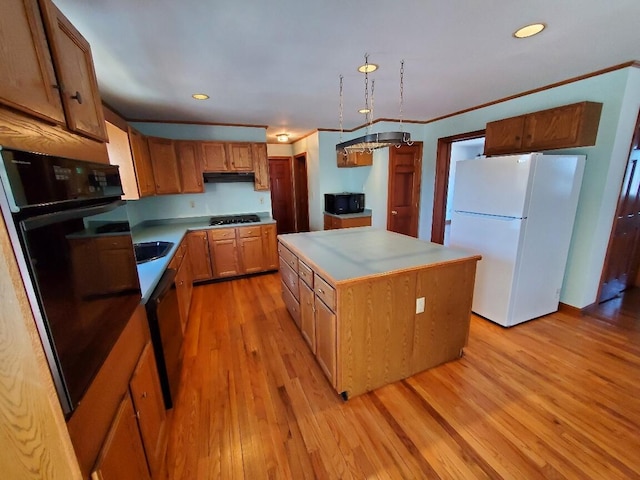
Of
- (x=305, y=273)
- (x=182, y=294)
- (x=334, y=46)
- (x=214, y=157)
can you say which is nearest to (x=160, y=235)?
(x=182, y=294)

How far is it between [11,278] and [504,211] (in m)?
3.00

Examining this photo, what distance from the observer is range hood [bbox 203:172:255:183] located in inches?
155

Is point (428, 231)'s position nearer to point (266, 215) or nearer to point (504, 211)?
point (504, 211)

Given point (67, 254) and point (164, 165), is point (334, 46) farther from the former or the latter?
point (164, 165)

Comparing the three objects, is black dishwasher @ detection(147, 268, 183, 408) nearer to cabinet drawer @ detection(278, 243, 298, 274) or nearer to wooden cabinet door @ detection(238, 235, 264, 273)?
cabinet drawer @ detection(278, 243, 298, 274)

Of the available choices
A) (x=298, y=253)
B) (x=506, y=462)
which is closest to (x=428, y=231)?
(x=298, y=253)

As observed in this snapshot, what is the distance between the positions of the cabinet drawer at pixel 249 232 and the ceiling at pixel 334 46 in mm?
1652

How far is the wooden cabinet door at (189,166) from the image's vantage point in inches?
144

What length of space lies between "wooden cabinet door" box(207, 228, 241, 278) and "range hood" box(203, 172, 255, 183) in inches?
33.1

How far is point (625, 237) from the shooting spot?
2850 mm

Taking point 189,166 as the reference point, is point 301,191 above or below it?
below

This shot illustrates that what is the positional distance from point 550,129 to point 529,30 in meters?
1.23

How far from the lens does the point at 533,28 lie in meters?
1.65

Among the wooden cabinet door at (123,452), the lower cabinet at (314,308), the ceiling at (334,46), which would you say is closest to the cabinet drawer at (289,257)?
the lower cabinet at (314,308)
